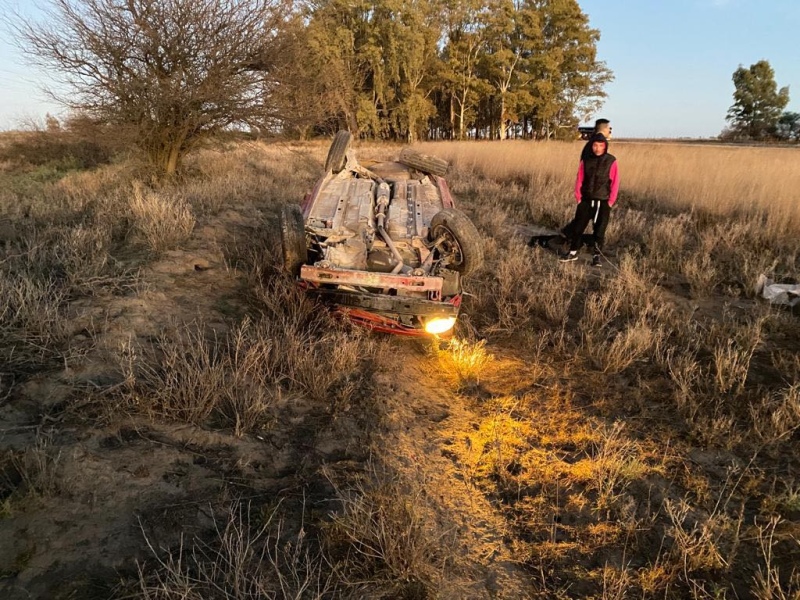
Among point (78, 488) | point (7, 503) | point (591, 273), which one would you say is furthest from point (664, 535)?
point (591, 273)

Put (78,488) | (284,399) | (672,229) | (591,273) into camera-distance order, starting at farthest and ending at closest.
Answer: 1. (672,229)
2. (591,273)
3. (284,399)
4. (78,488)

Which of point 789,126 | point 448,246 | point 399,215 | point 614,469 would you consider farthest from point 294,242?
point 789,126

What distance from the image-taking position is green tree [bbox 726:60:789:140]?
39.9 metres

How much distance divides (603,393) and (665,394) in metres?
0.47

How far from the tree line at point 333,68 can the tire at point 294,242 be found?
7813 mm

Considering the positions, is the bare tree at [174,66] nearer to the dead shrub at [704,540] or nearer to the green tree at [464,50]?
the dead shrub at [704,540]

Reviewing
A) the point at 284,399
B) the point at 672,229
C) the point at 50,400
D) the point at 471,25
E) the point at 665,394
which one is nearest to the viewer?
the point at 50,400

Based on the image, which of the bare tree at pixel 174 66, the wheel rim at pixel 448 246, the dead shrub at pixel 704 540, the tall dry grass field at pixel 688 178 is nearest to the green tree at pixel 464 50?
the tall dry grass field at pixel 688 178

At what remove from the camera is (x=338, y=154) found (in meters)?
5.81

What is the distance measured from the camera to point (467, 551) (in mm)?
2312

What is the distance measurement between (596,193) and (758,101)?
4846cm

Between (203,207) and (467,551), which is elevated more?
(203,207)

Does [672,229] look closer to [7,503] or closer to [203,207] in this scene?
[203,207]

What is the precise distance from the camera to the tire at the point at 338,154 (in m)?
5.81
